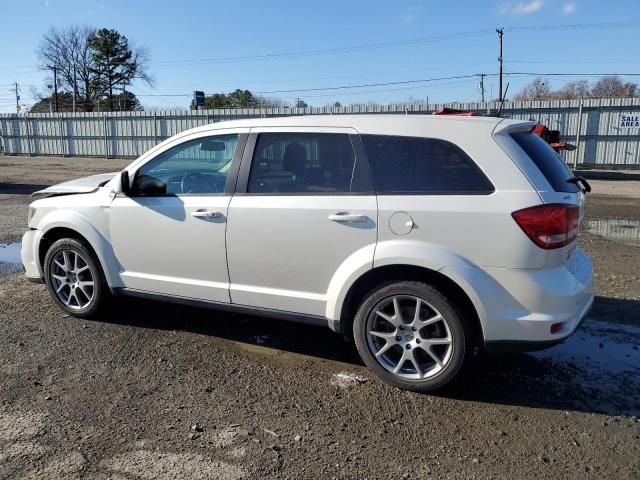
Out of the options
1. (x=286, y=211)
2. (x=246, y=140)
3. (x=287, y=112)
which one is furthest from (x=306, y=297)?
(x=287, y=112)

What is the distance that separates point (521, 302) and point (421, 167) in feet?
3.56

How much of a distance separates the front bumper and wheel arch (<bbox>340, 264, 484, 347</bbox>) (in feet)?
10.5

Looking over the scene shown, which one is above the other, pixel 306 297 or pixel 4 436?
pixel 306 297

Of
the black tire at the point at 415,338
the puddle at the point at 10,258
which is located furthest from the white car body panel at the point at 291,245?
the puddle at the point at 10,258

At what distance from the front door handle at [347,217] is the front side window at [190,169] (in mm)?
1044

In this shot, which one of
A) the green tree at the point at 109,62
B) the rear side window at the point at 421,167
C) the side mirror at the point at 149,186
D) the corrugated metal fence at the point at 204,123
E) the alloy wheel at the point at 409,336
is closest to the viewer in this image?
the rear side window at the point at 421,167

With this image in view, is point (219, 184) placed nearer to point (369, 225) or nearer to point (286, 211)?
point (286, 211)

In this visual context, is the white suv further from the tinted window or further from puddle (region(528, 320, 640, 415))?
puddle (region(528, 320, 640, 415))

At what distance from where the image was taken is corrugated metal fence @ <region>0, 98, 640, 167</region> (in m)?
22.1

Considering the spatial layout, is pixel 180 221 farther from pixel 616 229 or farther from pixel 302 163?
pixel 616 229

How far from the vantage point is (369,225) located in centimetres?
371

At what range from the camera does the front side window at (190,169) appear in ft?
14.5

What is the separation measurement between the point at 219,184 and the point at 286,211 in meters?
0.71

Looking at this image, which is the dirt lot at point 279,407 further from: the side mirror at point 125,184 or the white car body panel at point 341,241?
the side mirror at point 125,184
